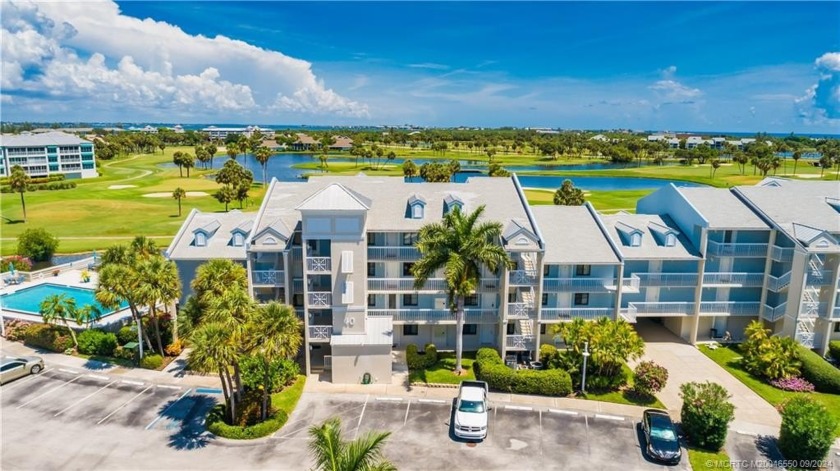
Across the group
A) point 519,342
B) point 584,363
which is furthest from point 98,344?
point 584,363

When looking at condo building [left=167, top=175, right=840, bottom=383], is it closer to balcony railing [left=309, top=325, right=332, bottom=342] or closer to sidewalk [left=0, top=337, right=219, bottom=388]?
balcony railing [left=309, top=325, right=332, bottom=342]

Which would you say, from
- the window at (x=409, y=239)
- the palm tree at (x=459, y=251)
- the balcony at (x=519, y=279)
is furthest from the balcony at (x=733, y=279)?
the window at (x=409, y=239)

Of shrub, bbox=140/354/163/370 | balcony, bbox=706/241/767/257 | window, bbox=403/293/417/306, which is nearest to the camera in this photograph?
shrub, bbox=140/354/163/370

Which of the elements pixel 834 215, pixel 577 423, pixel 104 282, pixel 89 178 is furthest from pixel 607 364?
pixel 89 178

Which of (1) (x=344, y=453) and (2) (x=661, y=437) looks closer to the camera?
(1) (x=344, y=453)

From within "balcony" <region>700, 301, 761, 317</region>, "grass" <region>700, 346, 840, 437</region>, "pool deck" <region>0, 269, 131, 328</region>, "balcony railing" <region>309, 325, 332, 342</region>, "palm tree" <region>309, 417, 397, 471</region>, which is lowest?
"grass" <region>700, 346, 840, 437</region>

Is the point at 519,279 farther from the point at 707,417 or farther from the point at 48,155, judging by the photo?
the point at 48,155

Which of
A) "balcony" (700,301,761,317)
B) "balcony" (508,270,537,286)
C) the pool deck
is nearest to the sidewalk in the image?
the pool deck
